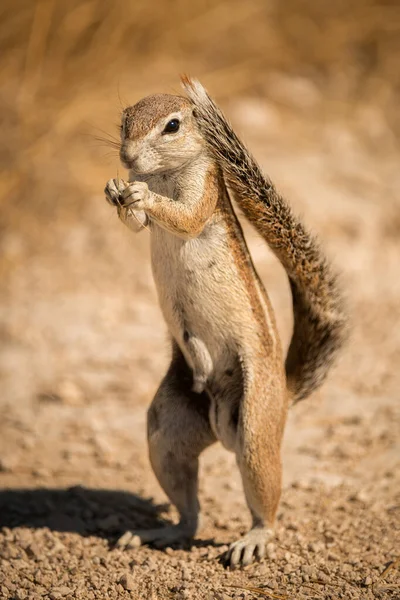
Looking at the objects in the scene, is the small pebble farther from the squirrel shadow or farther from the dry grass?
the dry grass

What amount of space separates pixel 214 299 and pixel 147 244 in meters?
4.97

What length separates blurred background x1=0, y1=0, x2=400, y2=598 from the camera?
4.90 m

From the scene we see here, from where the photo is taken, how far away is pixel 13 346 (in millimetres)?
6887

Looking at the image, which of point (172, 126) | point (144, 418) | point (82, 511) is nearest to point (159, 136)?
point (172, 126)

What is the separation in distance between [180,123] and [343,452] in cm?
293

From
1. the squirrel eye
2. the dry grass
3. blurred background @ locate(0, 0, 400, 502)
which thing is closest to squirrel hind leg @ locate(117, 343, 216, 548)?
the squirrel eye

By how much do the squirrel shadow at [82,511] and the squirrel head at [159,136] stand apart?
2.09 meters

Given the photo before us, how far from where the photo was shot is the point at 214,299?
3729 millimetres

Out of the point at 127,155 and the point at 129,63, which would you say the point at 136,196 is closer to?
the point at 127,155

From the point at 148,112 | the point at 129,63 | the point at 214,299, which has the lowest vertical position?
the point at 214,299

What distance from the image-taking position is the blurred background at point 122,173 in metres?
6.55

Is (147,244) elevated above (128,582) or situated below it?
above

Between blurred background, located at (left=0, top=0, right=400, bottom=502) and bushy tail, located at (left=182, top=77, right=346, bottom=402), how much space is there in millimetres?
1035

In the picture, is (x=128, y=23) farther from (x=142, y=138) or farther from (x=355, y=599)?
(x=355, y=599)
